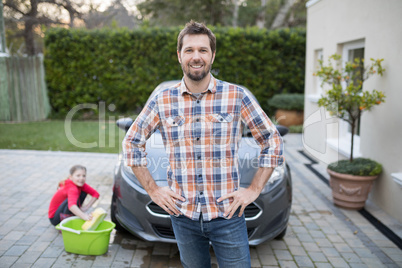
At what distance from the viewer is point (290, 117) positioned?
12102mm

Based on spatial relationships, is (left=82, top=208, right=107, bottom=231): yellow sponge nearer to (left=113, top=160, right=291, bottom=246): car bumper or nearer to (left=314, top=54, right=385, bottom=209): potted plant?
(left=113, top=160, right=291, bottom=246): car bumper

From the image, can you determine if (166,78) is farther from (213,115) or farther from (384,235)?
(213,115)

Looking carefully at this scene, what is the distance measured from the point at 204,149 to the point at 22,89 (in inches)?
464

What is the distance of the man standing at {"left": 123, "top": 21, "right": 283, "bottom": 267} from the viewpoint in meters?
2.00

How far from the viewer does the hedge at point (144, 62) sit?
12.7 m

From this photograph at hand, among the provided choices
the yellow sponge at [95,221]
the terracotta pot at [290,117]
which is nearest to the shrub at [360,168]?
the yellow sponge at [95,221]

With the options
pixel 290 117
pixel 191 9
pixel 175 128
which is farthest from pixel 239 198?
pixel 191 9

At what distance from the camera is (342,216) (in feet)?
15.6

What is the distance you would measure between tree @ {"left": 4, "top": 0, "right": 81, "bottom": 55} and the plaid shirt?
792 inches

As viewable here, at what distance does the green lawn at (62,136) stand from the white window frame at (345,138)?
188 inches

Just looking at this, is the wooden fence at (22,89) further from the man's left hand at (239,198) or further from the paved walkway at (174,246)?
the man's left hand at (239,198)

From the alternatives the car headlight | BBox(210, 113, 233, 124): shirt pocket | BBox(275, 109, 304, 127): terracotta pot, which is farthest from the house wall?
BBox(275, 109, 304, 127): terracotta pot

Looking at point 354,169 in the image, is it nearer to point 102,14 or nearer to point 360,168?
point 360,168

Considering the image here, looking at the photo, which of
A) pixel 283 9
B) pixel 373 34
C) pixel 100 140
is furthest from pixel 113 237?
pixel 283 9
